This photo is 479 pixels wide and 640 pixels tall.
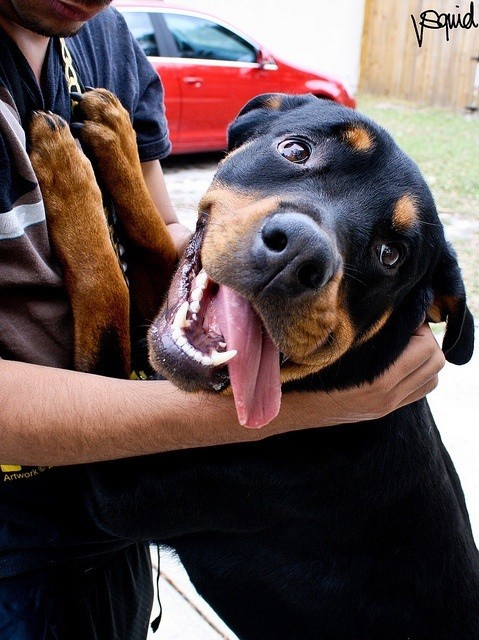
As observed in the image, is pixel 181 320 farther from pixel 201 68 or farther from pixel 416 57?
pixel 416 57

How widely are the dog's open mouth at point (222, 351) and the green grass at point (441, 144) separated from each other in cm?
379

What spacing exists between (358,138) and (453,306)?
54 cm

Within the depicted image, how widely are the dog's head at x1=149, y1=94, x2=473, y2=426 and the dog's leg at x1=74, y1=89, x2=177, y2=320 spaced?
25cm

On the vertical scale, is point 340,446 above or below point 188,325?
below

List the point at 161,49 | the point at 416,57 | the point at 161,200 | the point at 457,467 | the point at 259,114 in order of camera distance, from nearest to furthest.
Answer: the point at 259,114
the point at 161,200
the point at 457,467
the point at 161,49
the point at 416,57

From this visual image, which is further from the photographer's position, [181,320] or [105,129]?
[105,129]

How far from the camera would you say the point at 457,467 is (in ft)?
12.6

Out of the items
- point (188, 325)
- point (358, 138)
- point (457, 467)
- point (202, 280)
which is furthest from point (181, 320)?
point (457, 467)

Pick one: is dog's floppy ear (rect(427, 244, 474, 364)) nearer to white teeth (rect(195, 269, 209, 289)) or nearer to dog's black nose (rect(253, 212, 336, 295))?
dog's black nose (rect(253, 212, 336, 295))

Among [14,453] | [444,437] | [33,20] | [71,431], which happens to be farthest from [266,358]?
[444,437]

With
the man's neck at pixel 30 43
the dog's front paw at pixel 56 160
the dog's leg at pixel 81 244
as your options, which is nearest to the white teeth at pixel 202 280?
the dog's leg at pixel 81 244

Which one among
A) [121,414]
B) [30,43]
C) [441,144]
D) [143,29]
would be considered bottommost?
[441,144]

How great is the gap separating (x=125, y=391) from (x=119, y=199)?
744 millimetres

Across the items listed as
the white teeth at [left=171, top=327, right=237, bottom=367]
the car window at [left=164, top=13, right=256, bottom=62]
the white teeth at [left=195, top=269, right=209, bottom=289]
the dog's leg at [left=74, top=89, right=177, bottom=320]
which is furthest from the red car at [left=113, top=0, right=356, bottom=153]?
the white teeth at [left=171, top=327, right=237, bottom=367]
